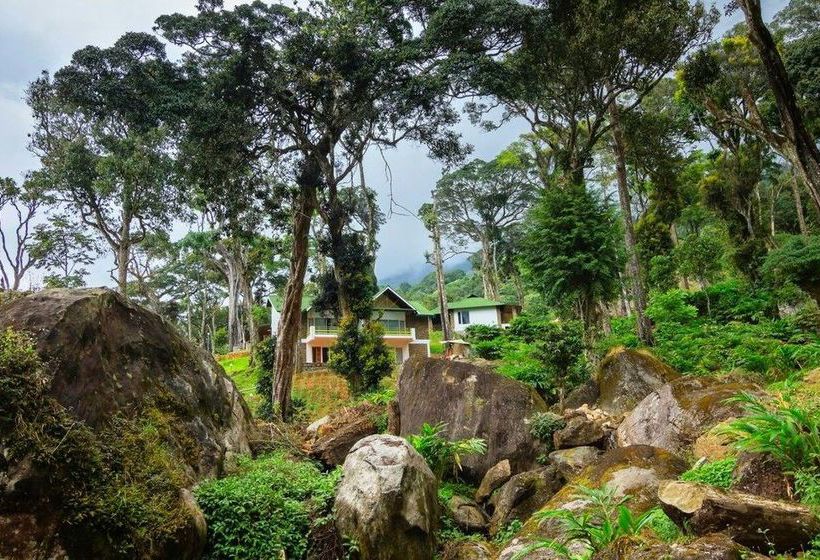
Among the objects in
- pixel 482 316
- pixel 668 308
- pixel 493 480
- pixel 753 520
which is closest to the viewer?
pixel 753 520

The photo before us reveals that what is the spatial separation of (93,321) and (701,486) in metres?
5.79

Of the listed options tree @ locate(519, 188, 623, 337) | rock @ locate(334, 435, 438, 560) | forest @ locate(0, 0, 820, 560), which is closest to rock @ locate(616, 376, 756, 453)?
forest @ locate(0, 0, 820, 560)

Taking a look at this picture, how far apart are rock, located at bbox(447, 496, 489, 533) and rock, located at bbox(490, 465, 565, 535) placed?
0.16 m

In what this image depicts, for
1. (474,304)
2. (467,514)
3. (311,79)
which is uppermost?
(311,79)

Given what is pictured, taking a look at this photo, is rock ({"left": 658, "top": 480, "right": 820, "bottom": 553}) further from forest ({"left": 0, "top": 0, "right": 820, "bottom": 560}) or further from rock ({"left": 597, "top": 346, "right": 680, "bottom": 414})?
rock ({"left": 597, "top": 346, "right": 680, "bottom": 414})

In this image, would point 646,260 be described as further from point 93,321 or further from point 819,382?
point 93,321

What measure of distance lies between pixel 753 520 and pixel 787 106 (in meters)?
7.55

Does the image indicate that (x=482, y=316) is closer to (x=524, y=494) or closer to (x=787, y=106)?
(x=787, y=106)

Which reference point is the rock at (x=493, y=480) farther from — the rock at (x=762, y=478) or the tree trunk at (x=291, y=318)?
the tree trunk at (x=291, y=318)

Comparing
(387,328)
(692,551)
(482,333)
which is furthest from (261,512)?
(387,328)

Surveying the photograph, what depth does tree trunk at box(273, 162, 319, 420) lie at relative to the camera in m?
11.8

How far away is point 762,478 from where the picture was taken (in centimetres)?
366

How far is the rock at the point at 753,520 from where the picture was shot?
286 centimetres

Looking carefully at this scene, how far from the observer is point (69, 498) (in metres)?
3.69
